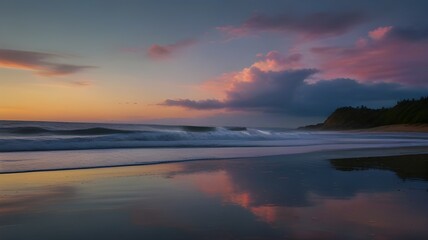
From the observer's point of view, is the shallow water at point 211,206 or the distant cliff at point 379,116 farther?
the distant cliff at point 379,116

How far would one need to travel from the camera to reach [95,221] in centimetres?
472

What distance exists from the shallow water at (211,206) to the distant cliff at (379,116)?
7474 cm

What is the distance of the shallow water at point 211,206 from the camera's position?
4285 millimetres

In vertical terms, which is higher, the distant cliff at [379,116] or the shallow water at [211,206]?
the distant cliff at [379,116]

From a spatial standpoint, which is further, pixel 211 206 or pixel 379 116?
pixel 379 116

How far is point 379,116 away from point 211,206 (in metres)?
98.3

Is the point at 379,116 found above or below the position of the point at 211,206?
above

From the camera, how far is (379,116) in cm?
9394

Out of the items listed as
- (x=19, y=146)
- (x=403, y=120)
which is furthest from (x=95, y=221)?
(x=403, y=120)

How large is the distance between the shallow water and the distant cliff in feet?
245

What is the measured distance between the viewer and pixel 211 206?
5.59 metres

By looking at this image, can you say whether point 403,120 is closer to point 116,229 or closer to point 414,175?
point 414,175

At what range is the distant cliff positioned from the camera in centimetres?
7812

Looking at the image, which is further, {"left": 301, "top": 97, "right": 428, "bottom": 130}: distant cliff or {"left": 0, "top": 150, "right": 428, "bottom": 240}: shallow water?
{"left": 301, "top": 97, "right": 428, "bottom": 130}: distant cliff
